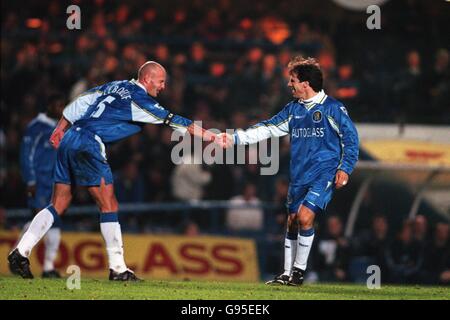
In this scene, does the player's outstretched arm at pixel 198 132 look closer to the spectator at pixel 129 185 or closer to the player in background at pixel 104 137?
the player in background at pixel 104 137

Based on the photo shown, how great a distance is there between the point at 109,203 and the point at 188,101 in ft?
33.8

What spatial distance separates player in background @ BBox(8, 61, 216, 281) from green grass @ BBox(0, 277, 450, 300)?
0.40 meters

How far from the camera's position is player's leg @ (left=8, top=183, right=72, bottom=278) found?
12977 mm

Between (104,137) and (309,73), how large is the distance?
233cm

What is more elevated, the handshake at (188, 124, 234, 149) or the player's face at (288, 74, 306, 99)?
the player's face at (288, 74, 306, 99)

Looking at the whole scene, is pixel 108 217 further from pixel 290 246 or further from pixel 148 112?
pixel 290 246

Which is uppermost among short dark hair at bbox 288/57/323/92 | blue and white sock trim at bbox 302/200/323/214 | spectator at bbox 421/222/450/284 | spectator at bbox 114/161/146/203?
short dark hair at bbox 288/57/323/92

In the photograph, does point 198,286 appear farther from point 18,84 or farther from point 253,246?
point 18,84

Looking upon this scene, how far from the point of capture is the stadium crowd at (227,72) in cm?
2044

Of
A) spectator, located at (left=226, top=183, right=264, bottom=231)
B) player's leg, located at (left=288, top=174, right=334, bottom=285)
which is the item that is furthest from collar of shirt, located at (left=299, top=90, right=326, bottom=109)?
spectator, located at (left=226, top=183, right=264, bottom=231)

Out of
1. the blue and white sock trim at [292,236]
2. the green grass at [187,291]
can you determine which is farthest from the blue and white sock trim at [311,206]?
the green grass at [187,291]

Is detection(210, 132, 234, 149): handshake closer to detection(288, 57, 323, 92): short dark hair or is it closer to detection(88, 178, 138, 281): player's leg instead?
detection(288, 57, 323, 92): short dark hair

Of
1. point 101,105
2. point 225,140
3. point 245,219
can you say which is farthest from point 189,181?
point 101,105

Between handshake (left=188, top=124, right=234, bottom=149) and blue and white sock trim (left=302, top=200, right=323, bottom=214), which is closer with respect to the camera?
blue and white sock trim (left=302, top=200, right=323, bottom=214)
